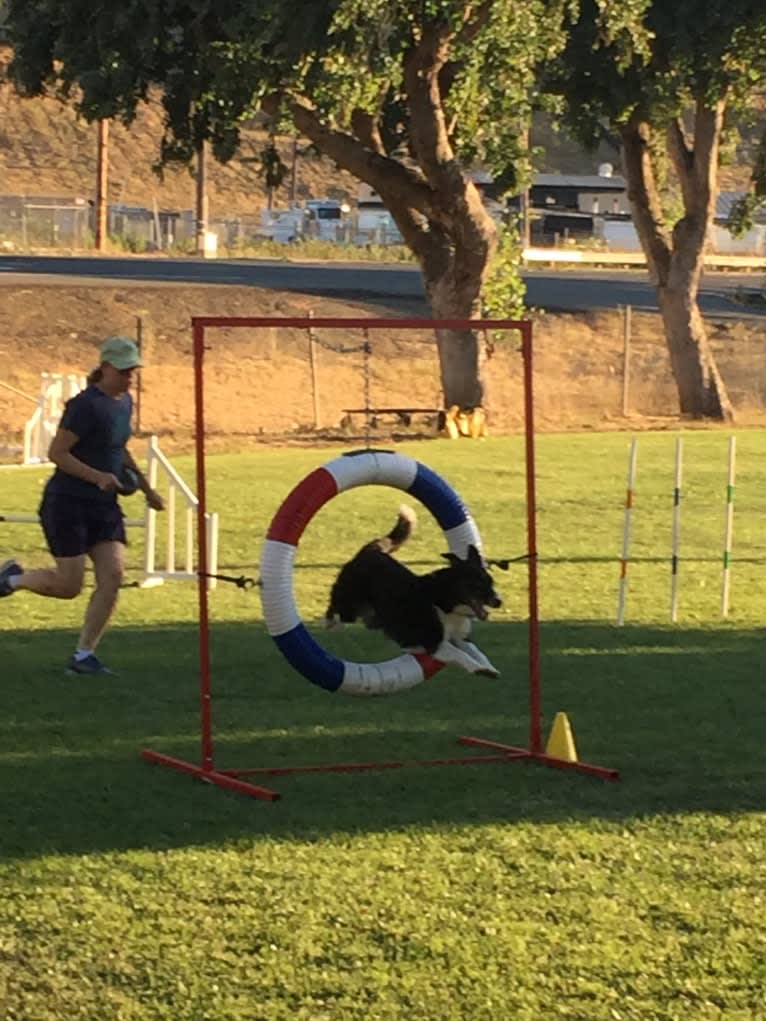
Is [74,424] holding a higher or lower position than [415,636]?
higher

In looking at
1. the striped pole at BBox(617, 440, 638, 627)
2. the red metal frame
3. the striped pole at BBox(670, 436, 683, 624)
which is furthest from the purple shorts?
the striped pole at BBox(670, 436, 683, 624)

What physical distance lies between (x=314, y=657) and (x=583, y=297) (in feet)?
Answer: 136

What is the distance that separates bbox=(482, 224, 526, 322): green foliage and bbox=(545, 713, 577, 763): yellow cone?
22911 millimetres

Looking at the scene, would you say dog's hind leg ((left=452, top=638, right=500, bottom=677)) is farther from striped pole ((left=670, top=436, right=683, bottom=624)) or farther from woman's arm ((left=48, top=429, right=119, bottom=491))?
striped pole ((left=670, top=436, right=683, bottom=624))

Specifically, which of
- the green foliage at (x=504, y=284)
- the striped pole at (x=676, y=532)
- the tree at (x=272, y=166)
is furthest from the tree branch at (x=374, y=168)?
the striped pole at (x=676, y=532)

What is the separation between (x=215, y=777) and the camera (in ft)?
28.5

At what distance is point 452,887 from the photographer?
23.5 ft

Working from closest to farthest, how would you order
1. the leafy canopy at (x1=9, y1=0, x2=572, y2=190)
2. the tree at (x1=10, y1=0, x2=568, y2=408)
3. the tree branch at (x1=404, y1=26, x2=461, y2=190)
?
the leafy canopy at (x1=9, y1=0, x2=572, y2=190) < the tree at (x1=10, y1=0, x2=568, y2=408) < the tree branch at (x1=404, y1=26, x2=461, y2=190)

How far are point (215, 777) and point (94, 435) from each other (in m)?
2.81

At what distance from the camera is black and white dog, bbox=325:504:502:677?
31.6 feet

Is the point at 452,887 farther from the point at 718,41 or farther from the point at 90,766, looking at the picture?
the point at 718,41

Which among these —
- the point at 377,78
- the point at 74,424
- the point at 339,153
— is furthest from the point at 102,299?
the point at 74,424

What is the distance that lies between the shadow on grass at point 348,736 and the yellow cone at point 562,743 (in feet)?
0.42

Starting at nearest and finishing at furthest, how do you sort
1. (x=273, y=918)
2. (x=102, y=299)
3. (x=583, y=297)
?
(x=273, y=918) < (x=102, y=299) < (x=583, y=297)
